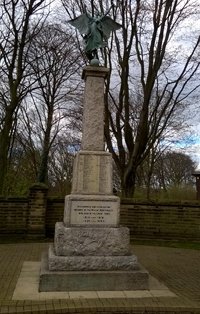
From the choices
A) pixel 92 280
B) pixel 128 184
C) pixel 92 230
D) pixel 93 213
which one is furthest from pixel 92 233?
pixel 128 184

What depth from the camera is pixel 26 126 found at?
28.3 m

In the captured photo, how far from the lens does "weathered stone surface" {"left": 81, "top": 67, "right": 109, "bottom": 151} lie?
704 centimetres

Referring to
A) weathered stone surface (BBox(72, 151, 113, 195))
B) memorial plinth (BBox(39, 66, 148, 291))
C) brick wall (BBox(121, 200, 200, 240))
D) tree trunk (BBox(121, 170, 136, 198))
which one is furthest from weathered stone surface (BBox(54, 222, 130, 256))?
tree trunk (BBox(121, 170, 136, 198))

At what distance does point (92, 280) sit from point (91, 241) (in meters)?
0.62

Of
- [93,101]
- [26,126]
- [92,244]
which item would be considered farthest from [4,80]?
[92,244]

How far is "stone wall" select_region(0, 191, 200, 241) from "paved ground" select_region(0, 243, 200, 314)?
414 cm

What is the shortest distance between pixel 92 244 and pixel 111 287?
0.73 m

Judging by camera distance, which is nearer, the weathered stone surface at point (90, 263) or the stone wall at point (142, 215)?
the weathered stone surface at point (90, 263)

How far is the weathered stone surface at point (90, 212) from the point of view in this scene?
6.63 meters

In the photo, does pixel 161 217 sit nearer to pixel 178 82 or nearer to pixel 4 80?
pixel 178 82

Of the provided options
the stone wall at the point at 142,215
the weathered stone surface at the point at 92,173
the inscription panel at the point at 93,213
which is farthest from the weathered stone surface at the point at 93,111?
the stone wall at the point at 142,215

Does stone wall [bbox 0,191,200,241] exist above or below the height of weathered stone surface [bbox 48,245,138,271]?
above

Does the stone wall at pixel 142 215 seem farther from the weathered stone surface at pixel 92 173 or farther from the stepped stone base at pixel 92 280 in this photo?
the stepped stone base at pixel 92 280

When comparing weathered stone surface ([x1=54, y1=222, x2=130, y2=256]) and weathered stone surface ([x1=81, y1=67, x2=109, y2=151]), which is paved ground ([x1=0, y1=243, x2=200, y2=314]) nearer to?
weathered stone surface ([x1=54, y1=222, x2=130, y2=256])
